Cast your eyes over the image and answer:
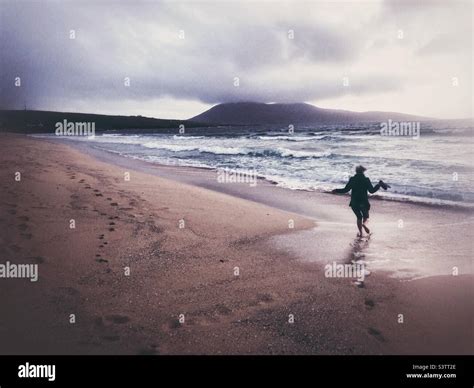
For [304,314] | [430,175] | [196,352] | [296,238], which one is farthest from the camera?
[430,175]

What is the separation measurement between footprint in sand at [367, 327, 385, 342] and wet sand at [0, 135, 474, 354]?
0.06 ft

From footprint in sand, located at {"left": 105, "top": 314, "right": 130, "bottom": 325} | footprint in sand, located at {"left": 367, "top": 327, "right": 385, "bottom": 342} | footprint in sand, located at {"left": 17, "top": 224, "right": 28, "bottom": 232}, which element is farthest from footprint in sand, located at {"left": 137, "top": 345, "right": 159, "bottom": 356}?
footprint in sand, located at {"left": 17, "top": 224, "right": 28, "bottom": 232}

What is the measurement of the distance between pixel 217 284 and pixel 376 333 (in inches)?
71.0

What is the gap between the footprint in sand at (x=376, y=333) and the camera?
10.4 ft

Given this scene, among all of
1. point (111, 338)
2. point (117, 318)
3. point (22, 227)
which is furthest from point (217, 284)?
point (22, 227)

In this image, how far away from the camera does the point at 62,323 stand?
10.7 feet

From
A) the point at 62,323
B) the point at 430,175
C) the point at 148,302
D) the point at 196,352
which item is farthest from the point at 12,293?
the point at 430,175

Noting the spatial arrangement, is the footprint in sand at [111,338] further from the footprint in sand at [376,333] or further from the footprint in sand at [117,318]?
the footprint in sand at [376,333]

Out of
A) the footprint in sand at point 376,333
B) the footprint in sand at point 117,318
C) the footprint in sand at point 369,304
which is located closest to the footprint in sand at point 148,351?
the footprint in sand at point 117,318

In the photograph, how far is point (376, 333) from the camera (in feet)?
10.7

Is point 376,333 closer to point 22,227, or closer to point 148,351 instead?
point 148,351

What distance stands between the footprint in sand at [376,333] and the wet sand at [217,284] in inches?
0.7
